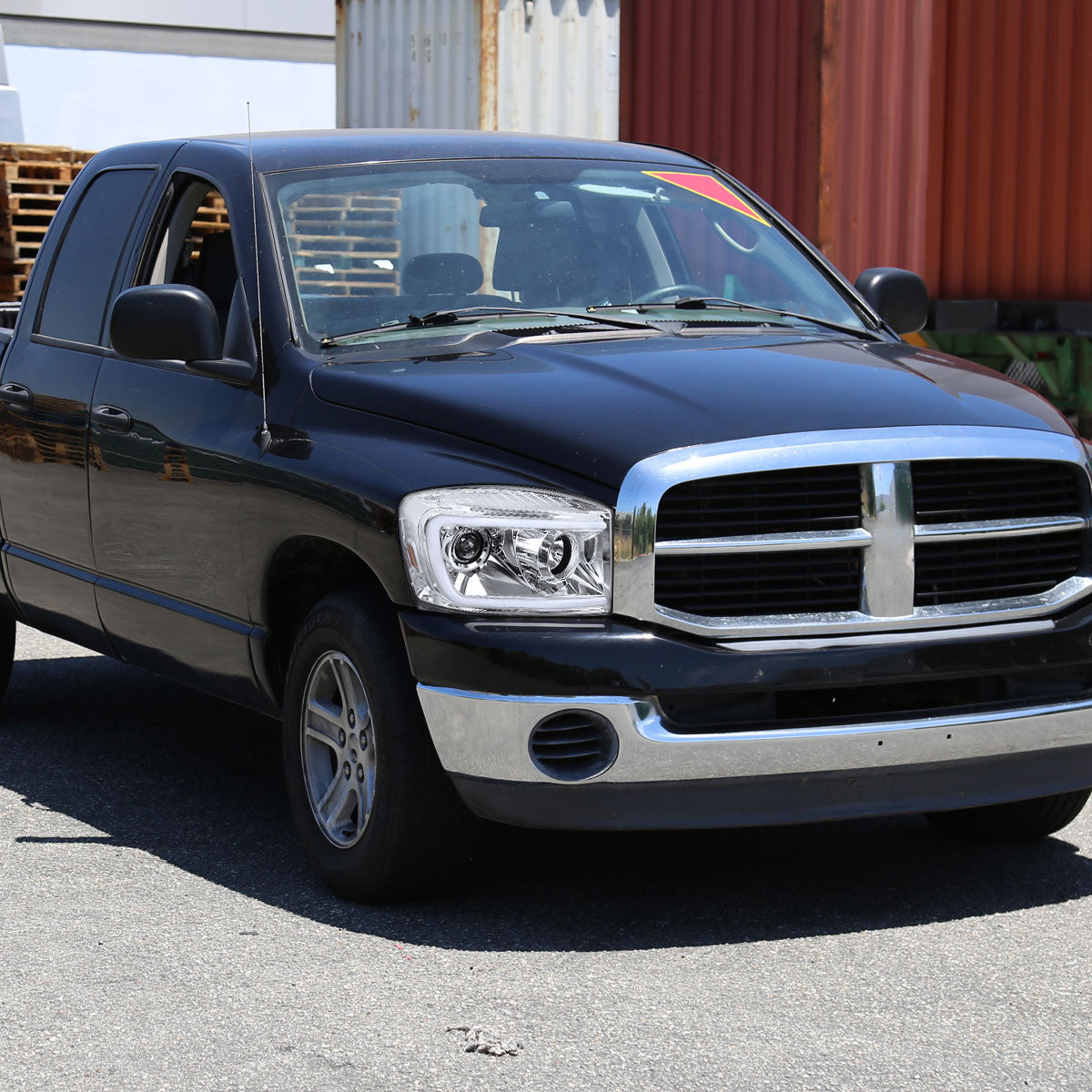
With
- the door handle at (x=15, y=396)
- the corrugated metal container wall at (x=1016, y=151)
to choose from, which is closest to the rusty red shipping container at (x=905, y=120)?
the corrugated metal container wall at (x=1016, y=151)

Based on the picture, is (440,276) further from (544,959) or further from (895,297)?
(544,959)

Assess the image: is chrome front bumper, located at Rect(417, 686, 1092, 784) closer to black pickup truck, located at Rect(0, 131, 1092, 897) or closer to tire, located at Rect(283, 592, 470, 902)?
black pickup truck, located at Rect(0, 131, 1092, 897)

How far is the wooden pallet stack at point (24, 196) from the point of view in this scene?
13.1 metres

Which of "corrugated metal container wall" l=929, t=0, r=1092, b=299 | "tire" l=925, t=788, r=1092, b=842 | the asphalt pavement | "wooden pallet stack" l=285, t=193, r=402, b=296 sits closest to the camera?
the asphalt pavement

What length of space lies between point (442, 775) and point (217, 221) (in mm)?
2221

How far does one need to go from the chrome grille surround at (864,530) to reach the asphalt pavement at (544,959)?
750mm

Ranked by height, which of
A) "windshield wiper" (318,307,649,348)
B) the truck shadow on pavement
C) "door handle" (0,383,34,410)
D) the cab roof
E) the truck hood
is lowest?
the truck shadow on pavement

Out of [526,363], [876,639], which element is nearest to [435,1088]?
[876,639]

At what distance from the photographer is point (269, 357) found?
532 centimetres

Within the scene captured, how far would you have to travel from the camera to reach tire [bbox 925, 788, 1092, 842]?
5.34 meters

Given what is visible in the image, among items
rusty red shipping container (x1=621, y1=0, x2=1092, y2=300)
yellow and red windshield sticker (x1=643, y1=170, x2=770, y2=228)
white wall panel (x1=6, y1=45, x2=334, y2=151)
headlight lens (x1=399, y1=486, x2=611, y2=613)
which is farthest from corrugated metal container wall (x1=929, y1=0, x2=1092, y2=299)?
white wall panel (x1=6, y1=45, x2=334, y2=151)

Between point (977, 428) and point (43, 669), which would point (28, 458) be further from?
point (977, 428)

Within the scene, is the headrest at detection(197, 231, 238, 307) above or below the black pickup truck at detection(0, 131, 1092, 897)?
above

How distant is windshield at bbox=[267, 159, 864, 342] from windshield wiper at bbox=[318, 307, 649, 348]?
0.4 inches
